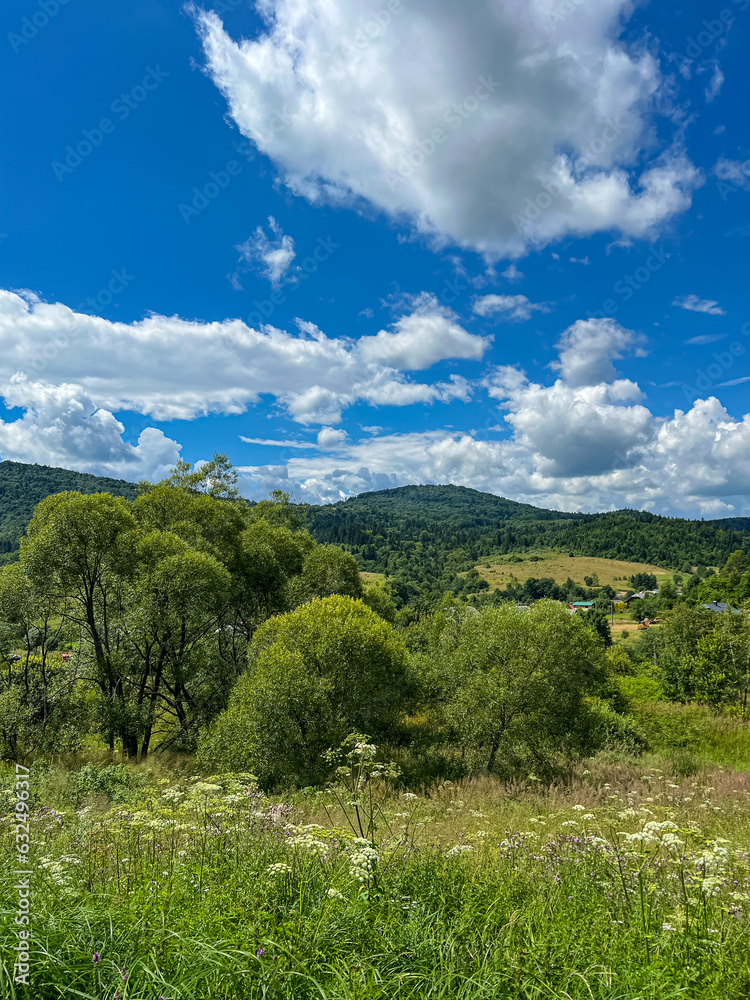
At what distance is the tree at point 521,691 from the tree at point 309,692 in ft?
9.33

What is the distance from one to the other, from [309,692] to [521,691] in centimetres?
772

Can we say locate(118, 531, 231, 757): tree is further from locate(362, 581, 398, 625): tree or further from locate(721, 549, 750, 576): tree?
locate(721, 549, 750, 576): tree

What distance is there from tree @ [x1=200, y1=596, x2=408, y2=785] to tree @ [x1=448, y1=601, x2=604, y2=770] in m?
2.85

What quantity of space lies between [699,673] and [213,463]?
135 feet

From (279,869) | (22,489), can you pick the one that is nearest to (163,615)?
(279,869)

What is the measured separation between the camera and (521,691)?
16.7 m

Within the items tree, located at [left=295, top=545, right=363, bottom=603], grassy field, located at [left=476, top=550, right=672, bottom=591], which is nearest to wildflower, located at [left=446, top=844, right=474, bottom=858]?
tree, located at [left=295, top=545, right=363, bottom=603]

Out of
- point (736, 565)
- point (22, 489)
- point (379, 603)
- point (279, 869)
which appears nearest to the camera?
point (279, 869)

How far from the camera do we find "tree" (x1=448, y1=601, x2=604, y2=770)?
16.7m

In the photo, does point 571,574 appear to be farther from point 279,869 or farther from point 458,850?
point 279,869

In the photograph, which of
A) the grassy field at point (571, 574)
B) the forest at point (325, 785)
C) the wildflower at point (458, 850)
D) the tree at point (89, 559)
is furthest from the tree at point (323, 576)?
the grassy field at point (571, 574)

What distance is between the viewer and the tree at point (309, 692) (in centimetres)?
1511

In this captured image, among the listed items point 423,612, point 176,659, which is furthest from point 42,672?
point 423,612

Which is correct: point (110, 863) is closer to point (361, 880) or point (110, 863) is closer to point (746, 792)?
point (361, 880)
